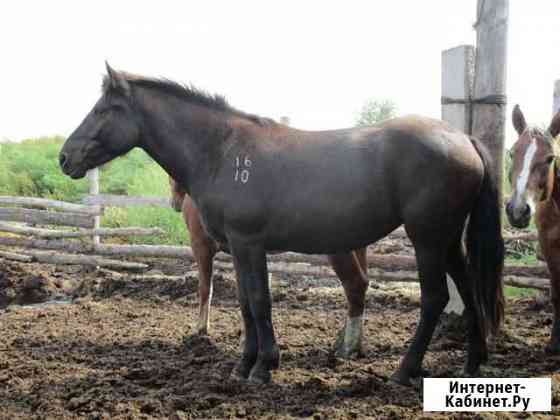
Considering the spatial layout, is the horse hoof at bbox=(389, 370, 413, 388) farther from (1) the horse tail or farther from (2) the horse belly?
(2) the horse belly

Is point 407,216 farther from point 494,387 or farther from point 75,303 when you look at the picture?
point 75,303

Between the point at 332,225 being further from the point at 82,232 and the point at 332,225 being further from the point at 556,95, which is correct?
the point at 82,232

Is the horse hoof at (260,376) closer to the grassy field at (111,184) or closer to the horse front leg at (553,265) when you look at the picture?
the horse front leg at (553,265)

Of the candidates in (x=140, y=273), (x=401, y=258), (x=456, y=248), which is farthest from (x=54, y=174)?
→ (x=456, y=248)

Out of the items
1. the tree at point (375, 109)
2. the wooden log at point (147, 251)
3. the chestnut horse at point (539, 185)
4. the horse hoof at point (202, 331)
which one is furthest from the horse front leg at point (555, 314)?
the tree at point (375, 109)

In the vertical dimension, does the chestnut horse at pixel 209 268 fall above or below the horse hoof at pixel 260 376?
above

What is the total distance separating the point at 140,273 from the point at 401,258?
4.31 meters

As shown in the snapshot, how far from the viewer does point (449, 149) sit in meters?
4.00

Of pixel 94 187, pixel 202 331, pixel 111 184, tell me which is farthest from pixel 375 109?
pixel 202 331

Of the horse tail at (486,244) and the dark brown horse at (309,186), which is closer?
the dark brown horse at (309,186)

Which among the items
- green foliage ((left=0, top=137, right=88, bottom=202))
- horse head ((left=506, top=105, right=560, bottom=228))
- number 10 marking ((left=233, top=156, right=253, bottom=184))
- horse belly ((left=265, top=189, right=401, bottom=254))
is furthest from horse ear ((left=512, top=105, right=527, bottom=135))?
green foliage ((left=0, top=137, right=88, bottom=202))

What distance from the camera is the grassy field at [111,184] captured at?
480 inches

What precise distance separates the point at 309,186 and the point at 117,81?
162 cm

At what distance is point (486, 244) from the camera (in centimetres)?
419
